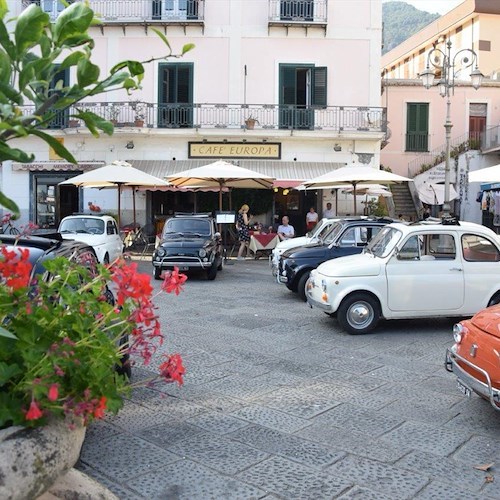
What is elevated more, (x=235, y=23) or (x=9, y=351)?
(x=235, y=23)

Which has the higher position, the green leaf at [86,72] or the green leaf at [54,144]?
the green leaf at [86,72]

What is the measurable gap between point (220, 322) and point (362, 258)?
7.82ft

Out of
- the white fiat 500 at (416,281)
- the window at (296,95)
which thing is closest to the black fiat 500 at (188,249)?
the white fiat 500 at (416,281)

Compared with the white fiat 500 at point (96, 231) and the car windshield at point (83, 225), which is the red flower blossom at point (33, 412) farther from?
the car windshield at point (83, 225)

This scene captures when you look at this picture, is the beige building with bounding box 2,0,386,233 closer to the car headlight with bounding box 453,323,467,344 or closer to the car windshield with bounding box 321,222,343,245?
the car windshield with bounding box 321,222,343,245

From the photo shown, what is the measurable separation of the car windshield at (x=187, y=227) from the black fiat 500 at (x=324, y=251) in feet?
12.4

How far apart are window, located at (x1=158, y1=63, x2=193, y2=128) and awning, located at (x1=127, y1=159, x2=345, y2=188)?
1.56 metres

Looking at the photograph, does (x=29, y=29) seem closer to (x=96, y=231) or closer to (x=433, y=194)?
(x=96, y=231)

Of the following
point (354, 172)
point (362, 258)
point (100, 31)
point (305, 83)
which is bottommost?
point (362, 258)

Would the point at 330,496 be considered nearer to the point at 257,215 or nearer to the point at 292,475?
the point at 292,475

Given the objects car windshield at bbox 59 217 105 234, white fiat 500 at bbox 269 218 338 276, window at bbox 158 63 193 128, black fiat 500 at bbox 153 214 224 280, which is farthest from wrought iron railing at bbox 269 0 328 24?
white fiat 500 at bbox 269 218 338 276

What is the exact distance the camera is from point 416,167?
1219 inches

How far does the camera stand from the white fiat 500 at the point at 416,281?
27.0 ft

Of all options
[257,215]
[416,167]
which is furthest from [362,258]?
[416,167]
